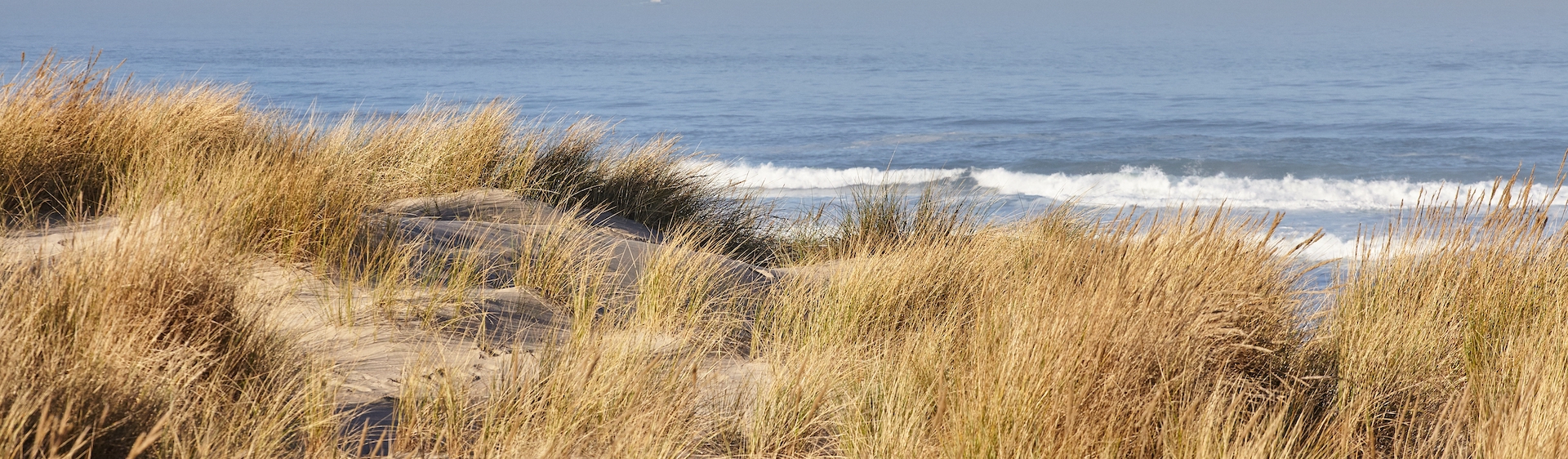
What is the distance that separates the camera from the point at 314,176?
12.4ft

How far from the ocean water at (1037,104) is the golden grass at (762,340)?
2.42ft

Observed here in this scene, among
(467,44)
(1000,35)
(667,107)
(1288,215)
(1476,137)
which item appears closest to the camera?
(1288,215)

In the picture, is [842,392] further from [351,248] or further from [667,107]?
[667,107]

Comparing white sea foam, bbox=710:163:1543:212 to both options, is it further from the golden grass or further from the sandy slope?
the golden grass

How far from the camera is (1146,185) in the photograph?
50.0 ft

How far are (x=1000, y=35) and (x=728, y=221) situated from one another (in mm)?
65994

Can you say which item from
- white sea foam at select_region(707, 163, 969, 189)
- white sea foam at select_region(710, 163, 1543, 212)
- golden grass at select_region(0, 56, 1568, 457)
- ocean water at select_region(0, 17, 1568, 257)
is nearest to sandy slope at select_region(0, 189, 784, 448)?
golden grass at select_region(0, 56, 1568, 457)

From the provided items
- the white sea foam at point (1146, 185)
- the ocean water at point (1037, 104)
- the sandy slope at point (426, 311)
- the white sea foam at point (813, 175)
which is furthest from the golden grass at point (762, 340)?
the white sea foam at point (1146, 185)

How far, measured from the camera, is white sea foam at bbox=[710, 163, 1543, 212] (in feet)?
45.2

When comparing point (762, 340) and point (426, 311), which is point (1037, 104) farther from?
point (426, 311)

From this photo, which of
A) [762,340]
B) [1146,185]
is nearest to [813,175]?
[1146,185]

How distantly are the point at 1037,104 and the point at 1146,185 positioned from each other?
10534 millimetres

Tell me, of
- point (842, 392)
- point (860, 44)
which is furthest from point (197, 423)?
point (860, 44)

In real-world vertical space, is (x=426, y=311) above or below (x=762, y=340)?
above
